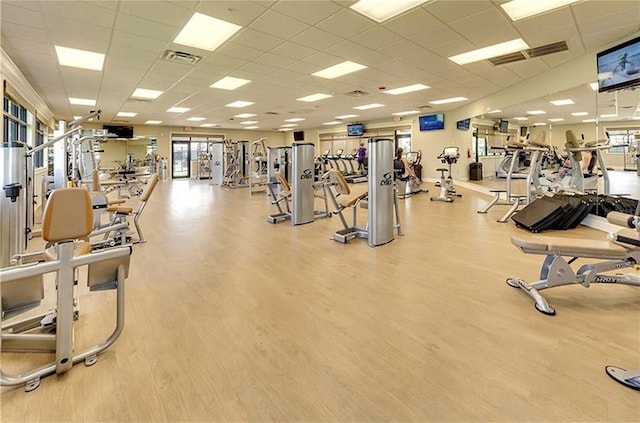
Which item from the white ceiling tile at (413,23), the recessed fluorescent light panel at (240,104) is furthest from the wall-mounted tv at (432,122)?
the white ceiling tile at (413,23)

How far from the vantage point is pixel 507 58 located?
5.83 meters

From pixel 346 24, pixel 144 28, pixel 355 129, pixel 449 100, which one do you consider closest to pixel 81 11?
pixel 144 28

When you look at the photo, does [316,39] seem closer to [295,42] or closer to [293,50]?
[295,42]

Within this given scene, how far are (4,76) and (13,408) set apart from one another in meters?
6.26

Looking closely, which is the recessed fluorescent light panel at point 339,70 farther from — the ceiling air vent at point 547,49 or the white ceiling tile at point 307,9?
the ceiling air vent at point 547,49

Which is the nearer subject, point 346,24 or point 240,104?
point 346,24

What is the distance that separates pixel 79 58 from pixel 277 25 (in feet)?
12.8

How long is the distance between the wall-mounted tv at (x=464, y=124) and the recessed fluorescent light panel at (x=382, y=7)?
8.83 metres

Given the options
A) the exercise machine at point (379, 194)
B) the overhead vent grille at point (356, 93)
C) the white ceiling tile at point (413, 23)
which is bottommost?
the exercise machine at point (379, 194)

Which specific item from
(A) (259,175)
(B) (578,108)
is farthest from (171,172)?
(B) (578,108)

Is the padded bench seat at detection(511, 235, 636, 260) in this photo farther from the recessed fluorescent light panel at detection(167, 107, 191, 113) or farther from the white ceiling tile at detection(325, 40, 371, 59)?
the recessed fluorescent light panel at detection(167, 107, 191, 113)

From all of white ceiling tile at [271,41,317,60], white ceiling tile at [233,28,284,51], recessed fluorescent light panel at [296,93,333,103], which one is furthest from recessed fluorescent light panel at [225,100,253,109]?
white ceiling tile at [233,28,284,51]

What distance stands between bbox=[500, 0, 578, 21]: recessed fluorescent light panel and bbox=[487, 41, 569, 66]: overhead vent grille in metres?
1.45

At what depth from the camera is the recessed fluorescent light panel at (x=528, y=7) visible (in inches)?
149
